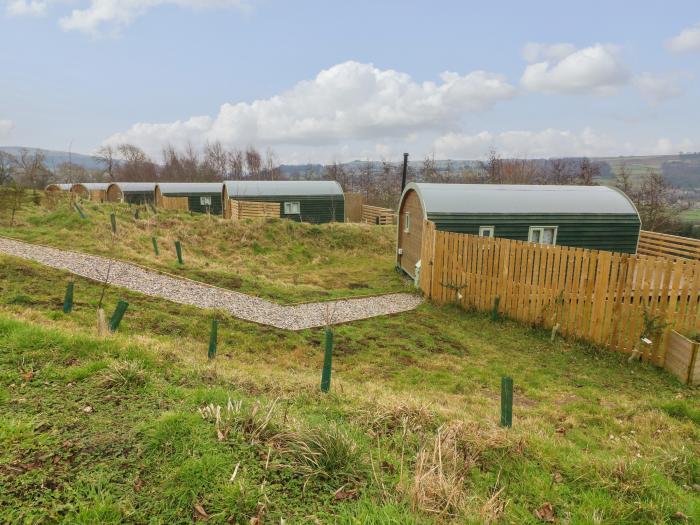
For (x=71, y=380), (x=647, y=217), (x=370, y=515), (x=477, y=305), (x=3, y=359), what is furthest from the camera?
(x=647, y=217)

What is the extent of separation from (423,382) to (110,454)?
552cm

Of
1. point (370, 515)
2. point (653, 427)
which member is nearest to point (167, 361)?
point (370, 515)

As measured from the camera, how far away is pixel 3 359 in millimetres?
5109

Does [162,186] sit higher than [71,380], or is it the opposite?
[162,186]

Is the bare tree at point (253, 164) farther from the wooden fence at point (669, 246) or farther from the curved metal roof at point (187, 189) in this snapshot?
the wooden fence at point (669, 246)

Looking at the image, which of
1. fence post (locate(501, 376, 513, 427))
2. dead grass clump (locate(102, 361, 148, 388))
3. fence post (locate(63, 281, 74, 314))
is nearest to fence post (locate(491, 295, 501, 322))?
fence post (locate(501, 376, 513, 427))

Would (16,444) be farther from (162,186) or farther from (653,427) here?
(162,186)

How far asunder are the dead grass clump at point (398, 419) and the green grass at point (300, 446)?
20 millimetres

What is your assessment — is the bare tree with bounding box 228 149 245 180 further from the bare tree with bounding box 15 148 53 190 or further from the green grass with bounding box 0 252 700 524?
the green grass with bounding box 0 252 700 524

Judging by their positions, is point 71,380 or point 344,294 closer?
point 71,380

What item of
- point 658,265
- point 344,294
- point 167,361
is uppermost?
point 658,265

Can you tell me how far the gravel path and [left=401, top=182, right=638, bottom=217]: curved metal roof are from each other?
3.87m

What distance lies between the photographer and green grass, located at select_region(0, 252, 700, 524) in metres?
3.00

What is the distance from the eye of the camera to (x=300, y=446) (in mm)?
3529
